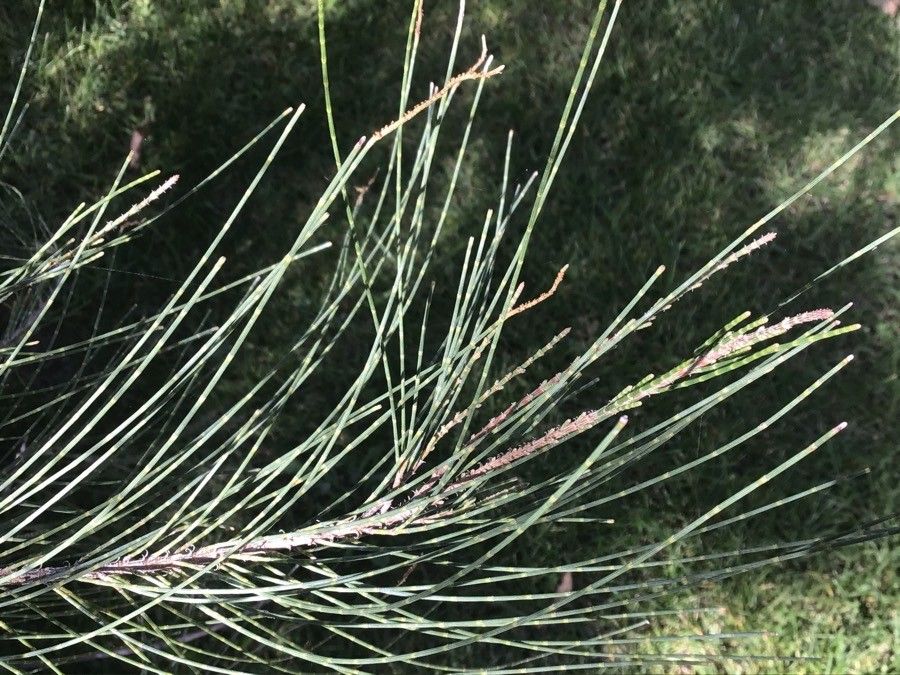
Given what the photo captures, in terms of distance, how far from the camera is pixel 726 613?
6.09ft

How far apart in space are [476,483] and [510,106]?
5.34 ft

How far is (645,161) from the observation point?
83.4 inches

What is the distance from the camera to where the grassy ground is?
74.8 inches

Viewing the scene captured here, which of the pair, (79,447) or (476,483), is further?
(79,447)

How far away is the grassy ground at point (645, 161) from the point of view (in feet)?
6.23

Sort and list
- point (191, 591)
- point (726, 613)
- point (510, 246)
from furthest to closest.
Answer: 1. point (510, 246)
2. point (726, 613)
3. point (191, 591)

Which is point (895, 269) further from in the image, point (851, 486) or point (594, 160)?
point (594, 160)

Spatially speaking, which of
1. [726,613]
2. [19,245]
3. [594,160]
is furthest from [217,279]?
[726,613]

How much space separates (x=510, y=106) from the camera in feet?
7.01

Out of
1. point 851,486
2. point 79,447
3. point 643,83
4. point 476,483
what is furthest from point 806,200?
point 79,447

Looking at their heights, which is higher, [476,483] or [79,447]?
[476,483]

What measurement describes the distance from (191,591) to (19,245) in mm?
1288

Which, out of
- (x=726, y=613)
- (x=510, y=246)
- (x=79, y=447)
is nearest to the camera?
(x=79, y=447)

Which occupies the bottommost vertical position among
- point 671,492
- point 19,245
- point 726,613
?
point 726,613
